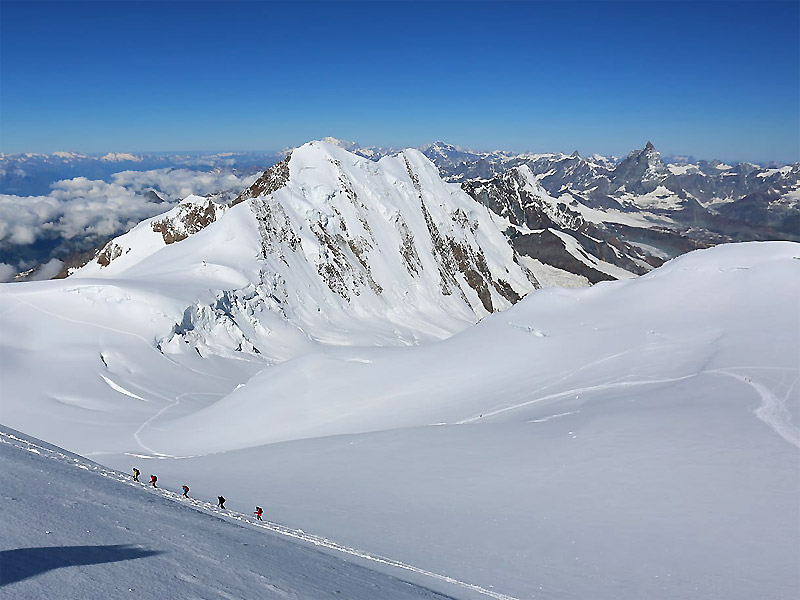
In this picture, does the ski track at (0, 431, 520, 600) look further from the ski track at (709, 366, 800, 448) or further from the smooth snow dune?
the ski track at (709, 366, 800, 448)

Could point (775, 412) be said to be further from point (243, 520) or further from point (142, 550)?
point (142, 550)

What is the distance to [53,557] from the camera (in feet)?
24.6

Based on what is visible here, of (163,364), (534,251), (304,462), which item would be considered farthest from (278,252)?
(534,251)

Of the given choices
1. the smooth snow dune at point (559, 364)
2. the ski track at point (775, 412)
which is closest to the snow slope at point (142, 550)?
the ski track at point (775, 412)

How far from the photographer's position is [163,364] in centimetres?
4906

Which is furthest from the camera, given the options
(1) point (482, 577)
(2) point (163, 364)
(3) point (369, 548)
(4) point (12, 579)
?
(2) point (163, 364)

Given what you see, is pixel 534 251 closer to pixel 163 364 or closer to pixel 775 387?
pixel 163 364

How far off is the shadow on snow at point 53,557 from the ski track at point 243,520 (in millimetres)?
5533

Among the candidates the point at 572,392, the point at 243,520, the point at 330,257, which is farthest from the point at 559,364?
the point at 330,257

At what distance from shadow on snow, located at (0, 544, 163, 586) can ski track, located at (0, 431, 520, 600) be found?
5.53 meters

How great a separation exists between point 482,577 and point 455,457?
7.85m

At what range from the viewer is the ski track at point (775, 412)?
1778cm

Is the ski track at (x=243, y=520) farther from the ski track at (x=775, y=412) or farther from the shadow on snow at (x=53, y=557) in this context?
the ski track at (x=775, y=412)

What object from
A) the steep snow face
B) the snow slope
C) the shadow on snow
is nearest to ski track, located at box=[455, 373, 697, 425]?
the snow slope
